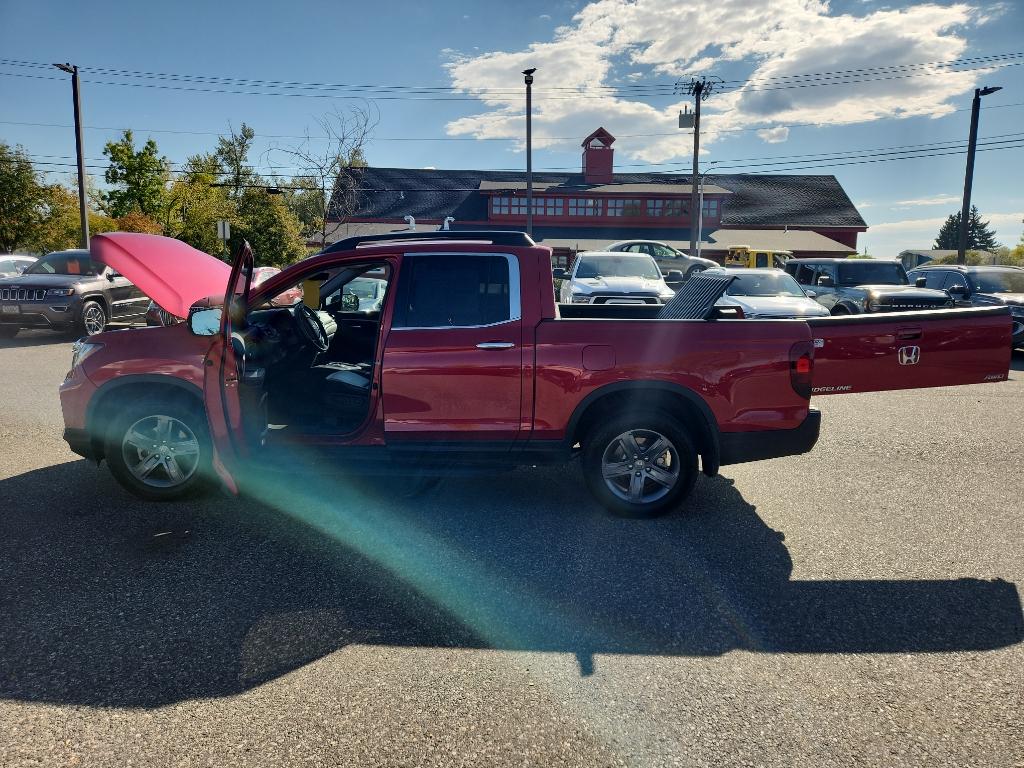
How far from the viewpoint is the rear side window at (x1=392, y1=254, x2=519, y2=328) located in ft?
15.9

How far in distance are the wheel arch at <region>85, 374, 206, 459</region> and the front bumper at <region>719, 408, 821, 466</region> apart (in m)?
3.68

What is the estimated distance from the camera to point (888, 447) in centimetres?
705

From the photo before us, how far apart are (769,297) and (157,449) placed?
34.9 feet

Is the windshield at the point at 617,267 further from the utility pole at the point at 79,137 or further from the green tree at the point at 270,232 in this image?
the green tree at the point at 270,232

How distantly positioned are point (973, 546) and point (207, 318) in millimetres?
5266

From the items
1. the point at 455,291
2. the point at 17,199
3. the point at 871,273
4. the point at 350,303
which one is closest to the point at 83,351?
the point at 350,303

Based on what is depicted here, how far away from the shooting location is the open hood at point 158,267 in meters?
4.67

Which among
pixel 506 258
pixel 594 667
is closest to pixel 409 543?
pixel 594 667

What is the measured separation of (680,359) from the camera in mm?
4766

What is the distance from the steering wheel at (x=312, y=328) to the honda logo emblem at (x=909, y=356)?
14.9ft

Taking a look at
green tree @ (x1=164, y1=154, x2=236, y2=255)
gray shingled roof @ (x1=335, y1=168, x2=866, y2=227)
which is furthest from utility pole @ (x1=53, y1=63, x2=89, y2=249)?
gray shingled roof @ (x1=335, y1=168, x2=866, y2=227)

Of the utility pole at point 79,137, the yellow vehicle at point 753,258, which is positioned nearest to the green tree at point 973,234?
the yellow vehicle at point 753,258

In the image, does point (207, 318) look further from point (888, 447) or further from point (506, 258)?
point (888, 447)

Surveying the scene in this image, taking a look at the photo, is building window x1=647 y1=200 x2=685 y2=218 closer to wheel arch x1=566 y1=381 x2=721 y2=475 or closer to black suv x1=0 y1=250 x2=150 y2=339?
black suv x1=0 y1=250 x2=150 y2=339
